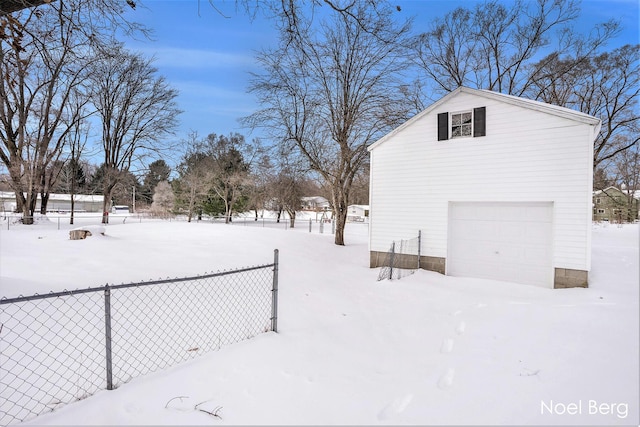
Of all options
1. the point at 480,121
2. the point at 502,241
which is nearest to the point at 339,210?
the point at 480,121

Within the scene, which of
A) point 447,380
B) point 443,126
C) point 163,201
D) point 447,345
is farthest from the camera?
point 163,201

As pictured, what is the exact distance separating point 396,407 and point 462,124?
813 cm

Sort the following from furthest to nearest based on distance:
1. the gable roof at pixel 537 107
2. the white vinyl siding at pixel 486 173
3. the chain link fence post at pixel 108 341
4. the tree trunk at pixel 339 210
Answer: the tree trunk at pixel 339 210 < the white vinyl siding at pixel 486 173 < the gable roof at pixel 537 107 < the chain link fence post at pixel 108 341

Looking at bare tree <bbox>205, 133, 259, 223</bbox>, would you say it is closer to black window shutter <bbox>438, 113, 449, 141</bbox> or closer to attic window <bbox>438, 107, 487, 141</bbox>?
black window shutter <bbox>438, 113, 449, 141</bbox>

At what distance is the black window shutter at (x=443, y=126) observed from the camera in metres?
9.00

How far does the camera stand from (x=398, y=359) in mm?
3592

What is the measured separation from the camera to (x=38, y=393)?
2848 mm

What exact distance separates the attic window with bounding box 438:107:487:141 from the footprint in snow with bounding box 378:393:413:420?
303 inches

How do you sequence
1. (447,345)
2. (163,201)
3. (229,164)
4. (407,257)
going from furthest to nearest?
(163,201) → (229,164) → (407,257) → (447,345)

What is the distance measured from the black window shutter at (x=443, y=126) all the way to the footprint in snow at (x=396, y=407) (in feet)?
25.4

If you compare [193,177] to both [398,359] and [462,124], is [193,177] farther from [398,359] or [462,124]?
[398,359]

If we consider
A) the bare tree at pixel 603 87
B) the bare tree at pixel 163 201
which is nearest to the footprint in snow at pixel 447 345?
the bare tree at pixel 603 87

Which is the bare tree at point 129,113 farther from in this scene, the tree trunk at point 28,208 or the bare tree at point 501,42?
the bare tree at point 501,42

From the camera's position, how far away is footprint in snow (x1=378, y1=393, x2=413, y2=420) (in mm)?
A: 2441
